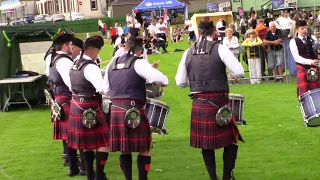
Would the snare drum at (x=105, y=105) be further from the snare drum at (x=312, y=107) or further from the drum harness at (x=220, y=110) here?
the snare drum at (x=312, y=107)

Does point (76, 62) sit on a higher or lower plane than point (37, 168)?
higher

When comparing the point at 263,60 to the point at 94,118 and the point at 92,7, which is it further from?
the point at 92,7

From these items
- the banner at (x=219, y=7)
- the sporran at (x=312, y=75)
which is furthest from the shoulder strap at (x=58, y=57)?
the banner at (x=219, y=7)

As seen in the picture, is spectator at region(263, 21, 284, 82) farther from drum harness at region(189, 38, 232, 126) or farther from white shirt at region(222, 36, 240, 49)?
drum harness at region(189, 38, 232, 126)

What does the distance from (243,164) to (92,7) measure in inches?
2529

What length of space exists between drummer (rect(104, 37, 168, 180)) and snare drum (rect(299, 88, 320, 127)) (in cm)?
185

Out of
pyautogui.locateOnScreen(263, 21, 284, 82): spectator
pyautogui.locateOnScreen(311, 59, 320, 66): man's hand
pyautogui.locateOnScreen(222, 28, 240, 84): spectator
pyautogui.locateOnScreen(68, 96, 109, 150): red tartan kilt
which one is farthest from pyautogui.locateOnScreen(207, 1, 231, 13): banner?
pyautogui.locateOnScreen(68, 96, 109, 150): red tartan kilt

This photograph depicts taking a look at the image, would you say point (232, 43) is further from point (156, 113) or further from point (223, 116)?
point (223, 116)

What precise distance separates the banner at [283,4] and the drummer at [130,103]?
2969 centimetres

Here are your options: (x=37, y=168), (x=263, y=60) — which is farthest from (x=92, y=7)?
(x=37, y=168)

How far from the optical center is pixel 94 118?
20.6 ft

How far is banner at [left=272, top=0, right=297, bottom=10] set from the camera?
34.6m

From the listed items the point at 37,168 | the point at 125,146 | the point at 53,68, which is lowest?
the point at 37,168

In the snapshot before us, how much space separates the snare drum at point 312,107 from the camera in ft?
22.5
